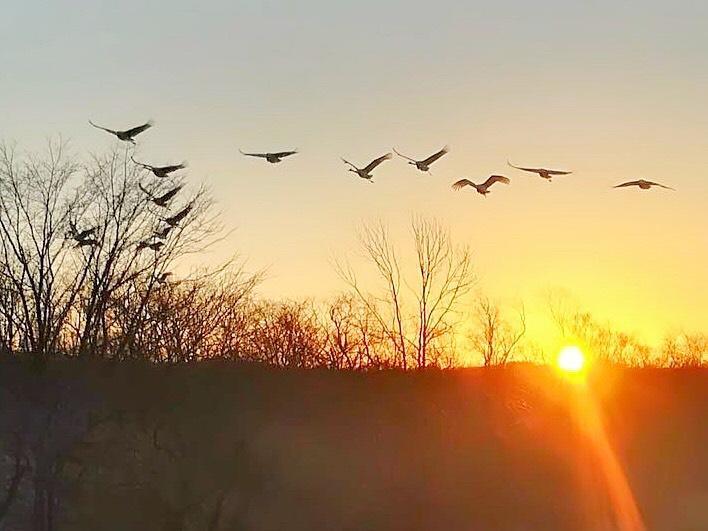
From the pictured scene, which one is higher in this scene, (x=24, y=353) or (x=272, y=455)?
(x=24, y=353)

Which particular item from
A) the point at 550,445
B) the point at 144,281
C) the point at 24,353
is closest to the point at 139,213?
the point at 144,281

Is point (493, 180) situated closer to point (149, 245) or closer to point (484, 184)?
point (484, 184)

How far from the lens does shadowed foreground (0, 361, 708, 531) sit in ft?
54.3

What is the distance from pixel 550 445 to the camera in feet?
78.6

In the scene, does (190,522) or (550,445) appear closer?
(190,522)

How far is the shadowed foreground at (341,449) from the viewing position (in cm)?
1656

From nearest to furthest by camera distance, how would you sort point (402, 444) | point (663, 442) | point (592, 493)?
point (402, 444), point (592, 493), point (663, 442)

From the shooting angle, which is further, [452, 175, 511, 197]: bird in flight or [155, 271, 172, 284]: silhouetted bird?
[155, 271, 172, 284]: silhouetted bird

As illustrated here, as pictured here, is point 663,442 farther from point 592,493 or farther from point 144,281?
point 144,281

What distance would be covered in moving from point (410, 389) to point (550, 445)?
154 inches

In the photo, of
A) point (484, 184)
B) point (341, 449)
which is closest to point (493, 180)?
point (484, 184)

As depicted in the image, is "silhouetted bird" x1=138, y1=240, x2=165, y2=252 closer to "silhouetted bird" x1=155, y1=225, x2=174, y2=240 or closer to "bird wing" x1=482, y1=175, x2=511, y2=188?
"silhouetted bird" x1=155, y1=225, x2=174, y2=240

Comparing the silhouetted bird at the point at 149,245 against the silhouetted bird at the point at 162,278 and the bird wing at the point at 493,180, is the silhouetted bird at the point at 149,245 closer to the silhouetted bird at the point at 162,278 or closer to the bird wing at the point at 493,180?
the silhouetted bird at the point at 162,278

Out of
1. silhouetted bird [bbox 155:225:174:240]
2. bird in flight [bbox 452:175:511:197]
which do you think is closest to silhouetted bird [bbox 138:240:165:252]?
silhouetted bird [bbox 155:225:174:240]
